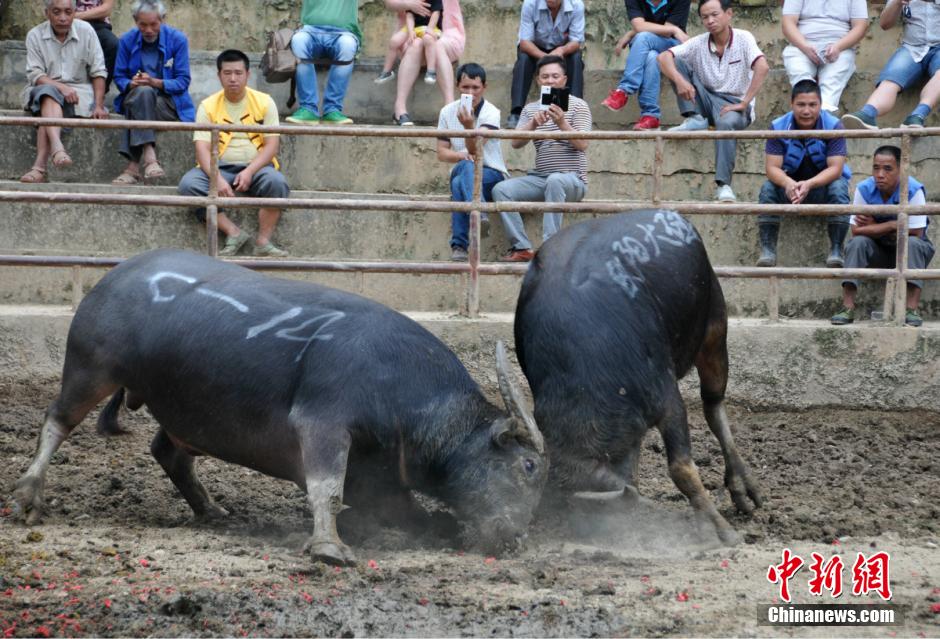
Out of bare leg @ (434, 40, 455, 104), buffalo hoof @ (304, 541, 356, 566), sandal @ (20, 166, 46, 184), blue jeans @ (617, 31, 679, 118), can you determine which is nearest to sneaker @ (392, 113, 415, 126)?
bare leg @ (434, 40, 455, 104)

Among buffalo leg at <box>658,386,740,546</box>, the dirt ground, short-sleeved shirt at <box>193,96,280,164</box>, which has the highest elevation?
short-sleeved shirt at <box>193,96,280,164</box>

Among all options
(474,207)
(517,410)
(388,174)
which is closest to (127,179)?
(388,174)

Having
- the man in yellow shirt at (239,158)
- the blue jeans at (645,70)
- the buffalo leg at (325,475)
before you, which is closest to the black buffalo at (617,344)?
the buffalo leg at (325,475)

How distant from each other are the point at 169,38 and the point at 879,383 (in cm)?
595

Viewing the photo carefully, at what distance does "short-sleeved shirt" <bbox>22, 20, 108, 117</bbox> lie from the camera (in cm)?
990

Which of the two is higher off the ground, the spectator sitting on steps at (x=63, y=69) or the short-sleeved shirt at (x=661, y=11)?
the short-sleeved shirt at (x=661, y=11)

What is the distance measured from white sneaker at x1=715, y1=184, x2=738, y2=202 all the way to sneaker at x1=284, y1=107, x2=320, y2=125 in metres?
3.26

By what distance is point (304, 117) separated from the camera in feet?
33.4

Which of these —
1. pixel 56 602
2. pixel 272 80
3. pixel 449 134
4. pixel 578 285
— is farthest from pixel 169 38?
pixel 56 602

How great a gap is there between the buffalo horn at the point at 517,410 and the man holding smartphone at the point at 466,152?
3.54m

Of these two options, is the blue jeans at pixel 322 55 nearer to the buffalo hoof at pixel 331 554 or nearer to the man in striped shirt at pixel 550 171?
the man in striped shirt at pixel 550 171

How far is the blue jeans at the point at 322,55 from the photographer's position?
10.3 metres

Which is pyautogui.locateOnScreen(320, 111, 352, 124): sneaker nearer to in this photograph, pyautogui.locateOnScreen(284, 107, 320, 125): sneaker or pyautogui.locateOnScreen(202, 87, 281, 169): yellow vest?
pyautogui.locateOnScreen(284, 107, 320, 125): sneaker

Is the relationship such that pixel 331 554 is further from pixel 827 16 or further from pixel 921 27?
pixel 921 27
